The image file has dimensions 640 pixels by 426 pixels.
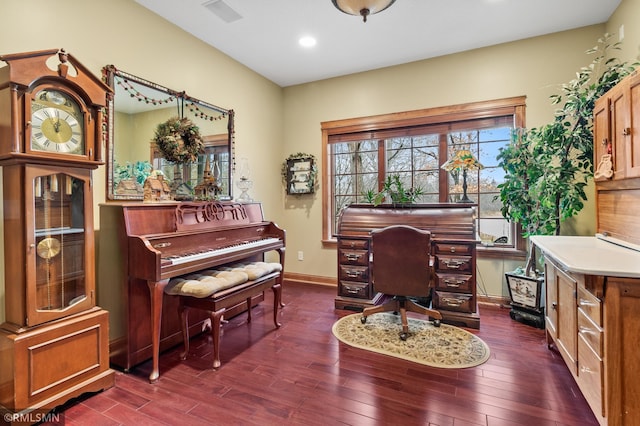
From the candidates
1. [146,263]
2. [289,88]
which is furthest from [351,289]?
[289,88]

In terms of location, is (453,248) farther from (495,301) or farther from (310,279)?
(310,279)

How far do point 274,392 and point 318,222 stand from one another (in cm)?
285

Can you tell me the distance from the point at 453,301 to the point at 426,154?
76.1 inches

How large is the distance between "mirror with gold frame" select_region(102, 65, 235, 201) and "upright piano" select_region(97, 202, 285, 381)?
0.34 metres

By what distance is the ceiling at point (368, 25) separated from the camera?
2785 mm

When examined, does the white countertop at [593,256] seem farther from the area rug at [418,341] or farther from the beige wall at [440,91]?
the beige wall at [440,91]

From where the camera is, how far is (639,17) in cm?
244

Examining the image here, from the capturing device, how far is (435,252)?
10.0 feet

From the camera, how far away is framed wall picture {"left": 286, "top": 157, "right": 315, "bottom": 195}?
4562 mm

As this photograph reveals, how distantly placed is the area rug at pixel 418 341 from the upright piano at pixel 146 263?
1.30m

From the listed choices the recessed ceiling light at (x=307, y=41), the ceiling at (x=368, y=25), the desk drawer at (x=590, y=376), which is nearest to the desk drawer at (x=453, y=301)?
the desk drawer at (x=590, y=376)

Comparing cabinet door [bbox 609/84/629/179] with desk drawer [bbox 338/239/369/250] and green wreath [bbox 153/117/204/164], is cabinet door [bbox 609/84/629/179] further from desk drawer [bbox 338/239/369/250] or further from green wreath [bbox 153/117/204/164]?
green wreath [bbox 153/117/204/164]

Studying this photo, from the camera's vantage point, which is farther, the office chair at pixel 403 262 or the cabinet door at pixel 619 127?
the office chair at pixel 403 262

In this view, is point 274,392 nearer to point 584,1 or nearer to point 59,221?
point 59,221
